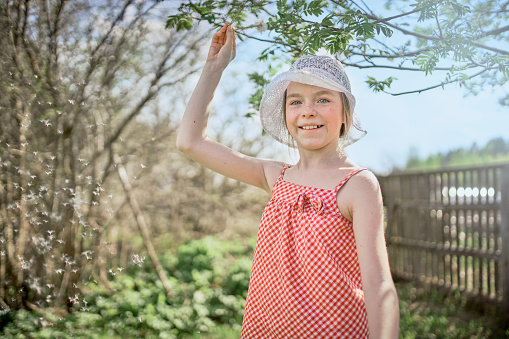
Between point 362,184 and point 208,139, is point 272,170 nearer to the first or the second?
point 208,139

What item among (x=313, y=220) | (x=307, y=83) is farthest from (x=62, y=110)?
(x=313, y=220)

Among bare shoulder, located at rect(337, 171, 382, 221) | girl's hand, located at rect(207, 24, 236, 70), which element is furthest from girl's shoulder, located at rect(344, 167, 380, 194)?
girl's hand, located at rect(207, 24, 236, 70)

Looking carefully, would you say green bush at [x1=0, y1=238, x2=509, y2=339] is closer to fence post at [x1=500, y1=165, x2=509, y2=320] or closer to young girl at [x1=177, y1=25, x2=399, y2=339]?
fence post at [x1=500, y1=165, x2=509, y2=320]

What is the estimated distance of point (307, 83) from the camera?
5.23 ft

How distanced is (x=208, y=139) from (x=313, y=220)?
507mm

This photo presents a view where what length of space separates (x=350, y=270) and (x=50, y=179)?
1.87 meters

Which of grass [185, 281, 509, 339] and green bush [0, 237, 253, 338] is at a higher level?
green bush [0, 237, 253, 338]

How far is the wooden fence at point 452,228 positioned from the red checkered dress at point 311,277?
3555mm

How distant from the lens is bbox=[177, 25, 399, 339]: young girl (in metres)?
1.45

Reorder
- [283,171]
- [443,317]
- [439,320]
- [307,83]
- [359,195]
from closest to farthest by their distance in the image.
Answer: [359,195], [307,83], [283,171], [439,320], [443,317]

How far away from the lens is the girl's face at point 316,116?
5.25 feet

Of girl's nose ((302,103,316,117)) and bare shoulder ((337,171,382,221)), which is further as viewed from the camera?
girl's nose ((302,103,316,117))

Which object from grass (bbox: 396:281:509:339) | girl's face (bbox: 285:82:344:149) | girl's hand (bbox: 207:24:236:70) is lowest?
grass (bbox: 396:281:509:339)

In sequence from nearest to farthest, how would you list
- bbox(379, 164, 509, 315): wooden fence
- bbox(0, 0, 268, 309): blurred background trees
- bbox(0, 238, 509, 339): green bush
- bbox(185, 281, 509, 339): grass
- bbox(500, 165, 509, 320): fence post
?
1. bbox(0, 0, 268, 309): blurred background trees
2. bbox(0, 238, 509, 339): green bush
3. bbox(185, 281, 509, 339): grass
4. bbox(500, 165, 509, 320): fence post
5. bbox(379, 164, 509, 315): wooden fence
